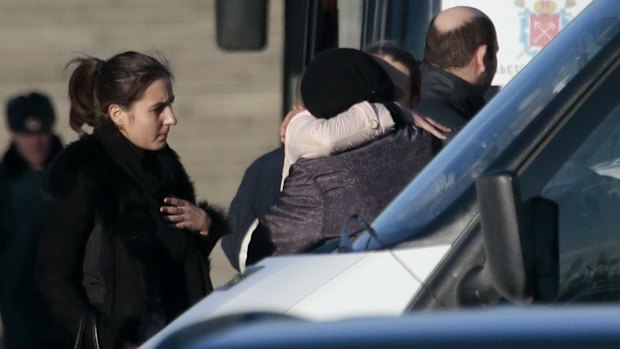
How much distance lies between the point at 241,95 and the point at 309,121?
210 inches

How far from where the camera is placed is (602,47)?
107 inches

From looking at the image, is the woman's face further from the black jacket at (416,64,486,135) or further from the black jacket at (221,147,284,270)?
the black jacket at (221,147,284,270)

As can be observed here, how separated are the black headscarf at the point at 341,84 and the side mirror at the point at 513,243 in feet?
4.75

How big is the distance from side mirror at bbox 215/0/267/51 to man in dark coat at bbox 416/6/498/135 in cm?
98

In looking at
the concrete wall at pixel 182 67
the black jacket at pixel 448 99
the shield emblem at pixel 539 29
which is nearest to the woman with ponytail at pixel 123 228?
the black jacket at pixel 448 99

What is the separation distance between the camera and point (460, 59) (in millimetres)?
5254

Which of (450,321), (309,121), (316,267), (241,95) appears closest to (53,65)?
(241,95)

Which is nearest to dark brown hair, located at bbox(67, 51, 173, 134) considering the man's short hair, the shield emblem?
the man's short hair

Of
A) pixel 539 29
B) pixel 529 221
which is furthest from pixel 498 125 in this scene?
pixel 539 29

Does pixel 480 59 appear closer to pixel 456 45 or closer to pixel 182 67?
pixel 456 45

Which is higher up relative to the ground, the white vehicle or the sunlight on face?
the white vehicle

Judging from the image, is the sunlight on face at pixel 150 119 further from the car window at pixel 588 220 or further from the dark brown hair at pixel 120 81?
the car window at pixel 588 220

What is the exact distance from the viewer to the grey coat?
12.3 feet

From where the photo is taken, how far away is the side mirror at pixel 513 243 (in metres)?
2.31
